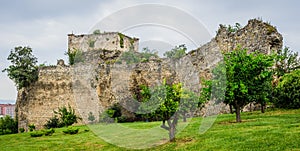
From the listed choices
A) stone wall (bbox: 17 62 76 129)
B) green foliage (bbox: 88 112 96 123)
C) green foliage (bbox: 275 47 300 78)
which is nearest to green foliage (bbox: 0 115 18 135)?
stone wall (bbox: 17 62 76 129)

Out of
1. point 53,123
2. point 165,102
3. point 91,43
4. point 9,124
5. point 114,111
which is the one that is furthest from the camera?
point 91,43

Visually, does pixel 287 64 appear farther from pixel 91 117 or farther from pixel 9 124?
pixel 9 124

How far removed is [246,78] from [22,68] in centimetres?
2366

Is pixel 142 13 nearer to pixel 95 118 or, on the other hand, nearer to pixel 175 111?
pixel 175 111

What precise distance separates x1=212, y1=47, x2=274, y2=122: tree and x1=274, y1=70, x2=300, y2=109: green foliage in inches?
85.2

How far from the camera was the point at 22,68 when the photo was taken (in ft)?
102

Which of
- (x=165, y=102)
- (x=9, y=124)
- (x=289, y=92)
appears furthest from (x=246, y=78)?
(x=9, y=124)

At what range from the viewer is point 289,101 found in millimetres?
14789

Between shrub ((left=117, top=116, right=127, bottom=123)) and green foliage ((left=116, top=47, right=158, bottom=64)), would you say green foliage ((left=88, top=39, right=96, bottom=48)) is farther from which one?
shrub ((left=117, top=116, right=127, bottom=123))

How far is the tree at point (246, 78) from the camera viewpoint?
12.5 metres

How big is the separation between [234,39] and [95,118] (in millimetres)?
13887

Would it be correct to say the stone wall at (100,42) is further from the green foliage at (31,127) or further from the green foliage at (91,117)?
the green foliage at (91,117)

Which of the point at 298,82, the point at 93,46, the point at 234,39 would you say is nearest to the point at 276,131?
the point at 298,82

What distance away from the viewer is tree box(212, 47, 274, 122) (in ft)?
41.0
